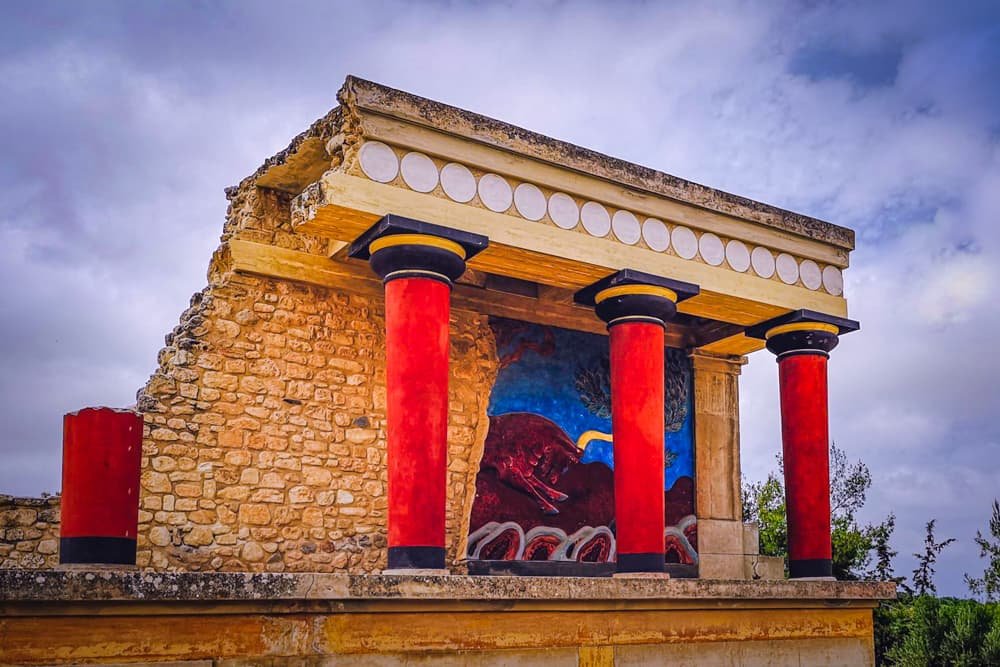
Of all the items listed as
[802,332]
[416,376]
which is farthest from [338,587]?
[802,332]

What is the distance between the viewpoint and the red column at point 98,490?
7.16 meters

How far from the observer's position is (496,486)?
10.9m

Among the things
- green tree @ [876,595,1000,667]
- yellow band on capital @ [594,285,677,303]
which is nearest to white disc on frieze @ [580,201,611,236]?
yellow band on capital @ [594,285,677,303]

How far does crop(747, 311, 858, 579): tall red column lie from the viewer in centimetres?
1138

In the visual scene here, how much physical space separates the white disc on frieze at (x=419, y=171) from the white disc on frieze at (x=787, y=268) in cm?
453

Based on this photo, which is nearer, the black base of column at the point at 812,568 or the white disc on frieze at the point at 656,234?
the white disc on frieze at the point at 656,234

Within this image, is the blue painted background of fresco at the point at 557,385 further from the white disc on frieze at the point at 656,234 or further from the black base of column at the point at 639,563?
the black base of column at the point at 639,563

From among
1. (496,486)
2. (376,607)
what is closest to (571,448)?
(496,486)

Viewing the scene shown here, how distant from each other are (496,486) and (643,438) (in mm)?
1798

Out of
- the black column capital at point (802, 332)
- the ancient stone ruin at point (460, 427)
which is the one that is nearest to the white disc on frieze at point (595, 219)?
the ancient stone ruin at point (460, 427)

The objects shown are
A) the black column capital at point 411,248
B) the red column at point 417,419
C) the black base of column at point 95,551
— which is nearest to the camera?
the black base of column at point 95,551

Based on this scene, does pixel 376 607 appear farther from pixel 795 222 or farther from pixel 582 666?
pixel 795 222

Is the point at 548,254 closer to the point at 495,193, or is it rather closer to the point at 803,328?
the point at 495,193

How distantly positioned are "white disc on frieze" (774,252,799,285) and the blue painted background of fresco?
2117mm
